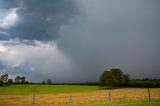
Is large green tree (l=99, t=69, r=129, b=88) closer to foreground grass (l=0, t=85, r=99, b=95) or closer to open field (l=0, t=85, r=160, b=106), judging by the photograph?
foreground grass (l=0, t=85, r=99, b=95)

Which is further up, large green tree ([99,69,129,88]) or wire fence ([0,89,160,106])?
large green tree ([99,69,129,88])

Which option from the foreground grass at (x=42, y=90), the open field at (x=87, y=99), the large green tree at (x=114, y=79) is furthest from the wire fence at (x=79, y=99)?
the large green tree at (x=114, y=79)

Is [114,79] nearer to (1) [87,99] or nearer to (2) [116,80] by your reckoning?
(2) [116,80]

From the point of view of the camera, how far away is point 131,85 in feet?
485

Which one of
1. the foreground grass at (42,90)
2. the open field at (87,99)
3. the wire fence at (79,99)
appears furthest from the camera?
the foreground grass at (42,90)

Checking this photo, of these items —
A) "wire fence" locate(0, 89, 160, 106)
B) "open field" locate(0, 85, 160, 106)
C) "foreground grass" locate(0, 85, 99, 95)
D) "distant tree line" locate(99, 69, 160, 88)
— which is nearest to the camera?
"open field" locate(0, 85, 160, 106)

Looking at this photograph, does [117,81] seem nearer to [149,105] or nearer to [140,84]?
[140,84]

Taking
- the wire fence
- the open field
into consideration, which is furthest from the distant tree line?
the wire fence

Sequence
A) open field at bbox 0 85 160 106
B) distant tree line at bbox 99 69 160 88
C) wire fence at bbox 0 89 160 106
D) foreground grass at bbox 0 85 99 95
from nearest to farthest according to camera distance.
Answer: open field at bbox 0 85 160 106, wire fence at bbox 0 89 160 106, foreground grass at bbox 0 85 99 95, distant tree line at bbox 99 69 160 88

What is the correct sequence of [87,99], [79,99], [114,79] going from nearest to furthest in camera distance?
[87,99] → [79,99] → [114,79]

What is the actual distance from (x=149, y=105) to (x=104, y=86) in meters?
123

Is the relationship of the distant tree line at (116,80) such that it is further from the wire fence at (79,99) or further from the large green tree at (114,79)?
the wire fence at (79,99)

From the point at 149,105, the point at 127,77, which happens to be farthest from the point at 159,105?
the point at 127,77

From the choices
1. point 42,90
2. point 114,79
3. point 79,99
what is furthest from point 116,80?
point 79,99
